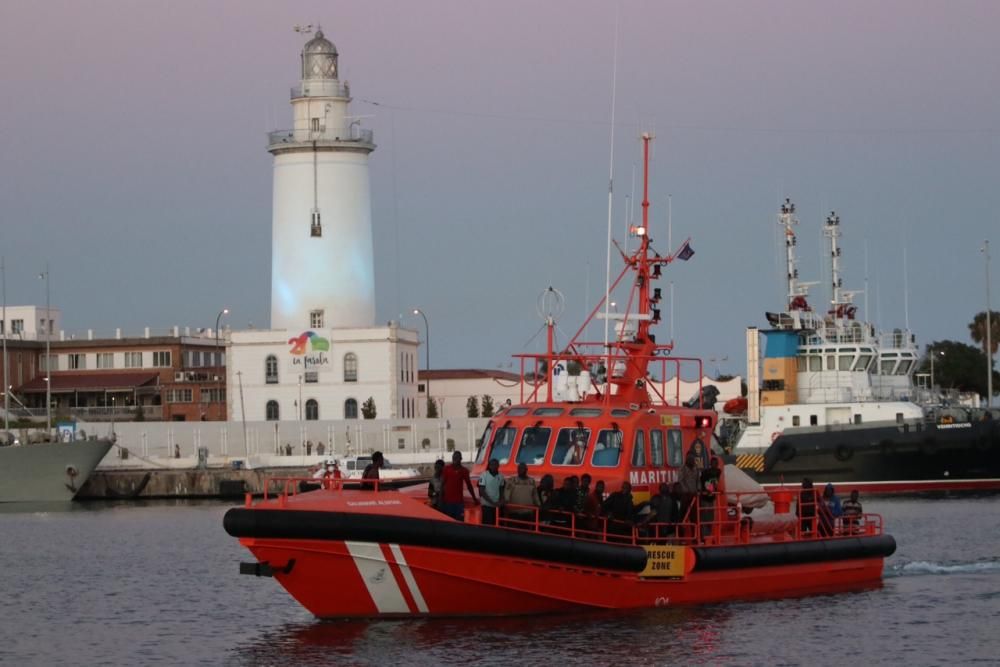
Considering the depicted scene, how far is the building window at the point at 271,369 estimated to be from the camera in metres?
80.8

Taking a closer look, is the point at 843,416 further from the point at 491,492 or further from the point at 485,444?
the point at 491,492

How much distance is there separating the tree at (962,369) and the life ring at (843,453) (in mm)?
44233

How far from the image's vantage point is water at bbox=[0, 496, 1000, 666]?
21422 mm

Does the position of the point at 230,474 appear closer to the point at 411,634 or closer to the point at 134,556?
the point at 134,556

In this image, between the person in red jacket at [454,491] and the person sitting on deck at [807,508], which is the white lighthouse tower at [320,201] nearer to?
the person sitting on deck at [807,508]

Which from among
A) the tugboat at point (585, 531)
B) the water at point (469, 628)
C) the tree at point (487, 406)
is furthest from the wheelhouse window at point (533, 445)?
the tree at point (487, 406)

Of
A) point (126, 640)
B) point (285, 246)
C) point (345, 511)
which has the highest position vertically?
point (285, 246)

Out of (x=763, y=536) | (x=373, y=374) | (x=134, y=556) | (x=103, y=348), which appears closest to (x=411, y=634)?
(x=763, y=536)

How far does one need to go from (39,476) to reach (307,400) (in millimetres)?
20399

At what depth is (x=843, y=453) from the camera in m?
55.4

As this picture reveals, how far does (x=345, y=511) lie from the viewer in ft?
71.1

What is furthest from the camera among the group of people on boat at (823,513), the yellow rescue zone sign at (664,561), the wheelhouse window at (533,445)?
the group of people on boat at (823,513)

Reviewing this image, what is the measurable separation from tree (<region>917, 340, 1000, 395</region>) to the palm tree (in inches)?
35.0

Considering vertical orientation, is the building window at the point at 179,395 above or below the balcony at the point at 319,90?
below
